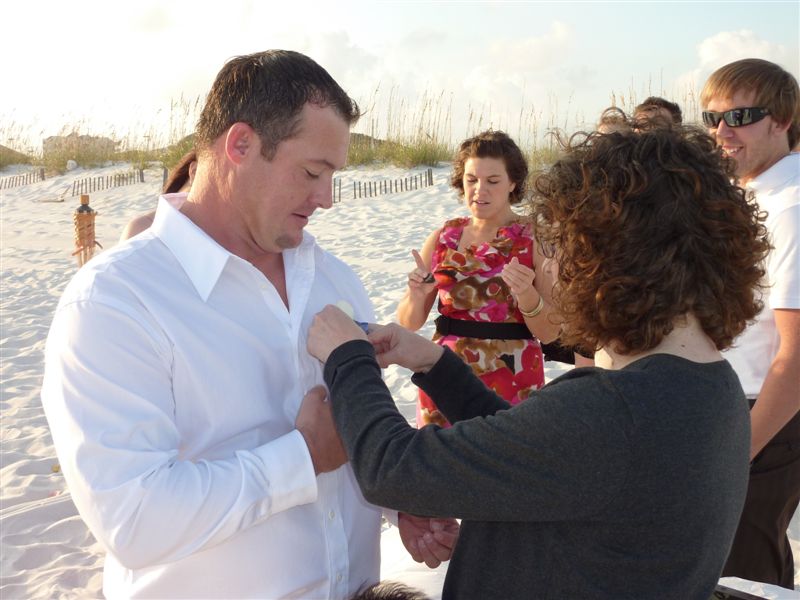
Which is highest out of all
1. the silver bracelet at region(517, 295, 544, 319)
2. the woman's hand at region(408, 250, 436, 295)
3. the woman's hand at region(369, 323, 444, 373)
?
the woman's hand at region(369, 323, 444, 373)

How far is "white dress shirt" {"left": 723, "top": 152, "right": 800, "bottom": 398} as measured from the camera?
2.87 metres

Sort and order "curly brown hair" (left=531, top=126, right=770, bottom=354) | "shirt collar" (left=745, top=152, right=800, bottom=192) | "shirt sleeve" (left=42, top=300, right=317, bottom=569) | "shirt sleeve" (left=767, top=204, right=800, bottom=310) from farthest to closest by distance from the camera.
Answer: "shirt collar" (left=745, top=152, right=800, bottom=192)
"shirt sleeve" (left=767, top=204, right=800, bottom=310)
"shirt sleeve" (left=42, top=300, right=317, bottom=569)
"curly brown hair" (left=531, top=126, right=770, bottom=354)

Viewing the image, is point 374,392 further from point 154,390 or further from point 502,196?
point 502,196

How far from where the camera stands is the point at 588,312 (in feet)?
5.41

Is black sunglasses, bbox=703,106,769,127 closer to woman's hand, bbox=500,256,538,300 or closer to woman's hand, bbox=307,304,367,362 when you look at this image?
woman's hand, bbox=500,256,538,300

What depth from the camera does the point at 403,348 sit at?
2.14 meters

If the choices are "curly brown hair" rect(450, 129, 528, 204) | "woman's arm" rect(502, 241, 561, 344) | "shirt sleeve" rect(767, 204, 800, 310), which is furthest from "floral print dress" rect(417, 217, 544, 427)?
"shirt sleeve" rect(767, 204, 800, 310)

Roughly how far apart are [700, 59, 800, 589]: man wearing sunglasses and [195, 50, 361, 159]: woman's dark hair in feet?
5.65

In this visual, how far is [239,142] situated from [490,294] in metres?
2.47

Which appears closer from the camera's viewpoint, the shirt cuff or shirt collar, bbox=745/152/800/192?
the shirt cuff

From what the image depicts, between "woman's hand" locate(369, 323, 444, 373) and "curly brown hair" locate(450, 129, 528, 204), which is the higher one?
"curly brown hair" locate(450, 129, 528, 204)

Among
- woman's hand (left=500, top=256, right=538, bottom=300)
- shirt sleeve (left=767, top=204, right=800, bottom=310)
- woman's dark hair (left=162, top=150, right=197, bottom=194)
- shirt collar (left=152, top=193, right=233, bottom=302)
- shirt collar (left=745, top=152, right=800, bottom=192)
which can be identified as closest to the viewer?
shirt collar (left=152, top=193, right=233, bottom=302)

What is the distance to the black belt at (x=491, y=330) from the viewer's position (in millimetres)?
4348

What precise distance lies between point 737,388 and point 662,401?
9.7 inches
